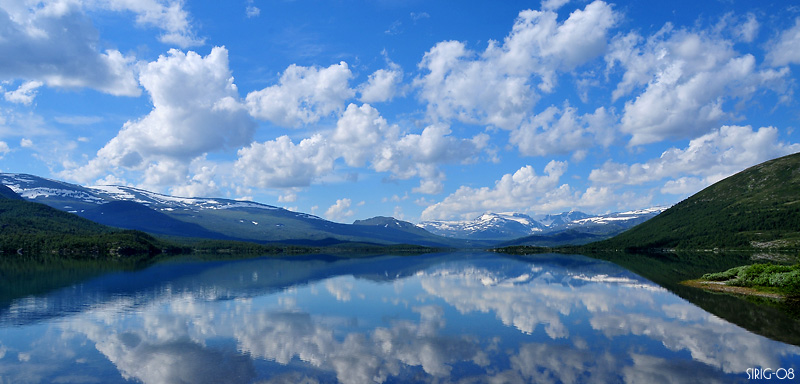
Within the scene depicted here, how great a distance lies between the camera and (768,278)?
209ft

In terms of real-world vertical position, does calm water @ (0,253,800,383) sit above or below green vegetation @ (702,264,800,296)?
below

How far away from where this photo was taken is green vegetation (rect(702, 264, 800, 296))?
5656 centimetres

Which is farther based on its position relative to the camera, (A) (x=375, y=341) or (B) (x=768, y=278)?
(B) (x=768, y=278)

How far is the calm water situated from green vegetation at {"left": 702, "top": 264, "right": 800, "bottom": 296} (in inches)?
491

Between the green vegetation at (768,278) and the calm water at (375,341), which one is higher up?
the green vegetation at (768,278)

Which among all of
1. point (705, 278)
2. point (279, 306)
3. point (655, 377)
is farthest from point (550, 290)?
point (655, 377)

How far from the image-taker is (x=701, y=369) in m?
28.1

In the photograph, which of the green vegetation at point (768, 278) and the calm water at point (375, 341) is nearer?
the calm water at point (375, 341)

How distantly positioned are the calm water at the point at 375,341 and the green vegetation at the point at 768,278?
12462 millimetres

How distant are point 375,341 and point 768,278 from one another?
59.7m

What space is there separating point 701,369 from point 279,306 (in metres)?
43.8

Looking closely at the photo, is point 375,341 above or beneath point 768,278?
beneath

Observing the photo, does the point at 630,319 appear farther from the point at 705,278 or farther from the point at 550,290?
the point at 705,278

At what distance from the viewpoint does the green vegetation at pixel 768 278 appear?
56.6 metres
